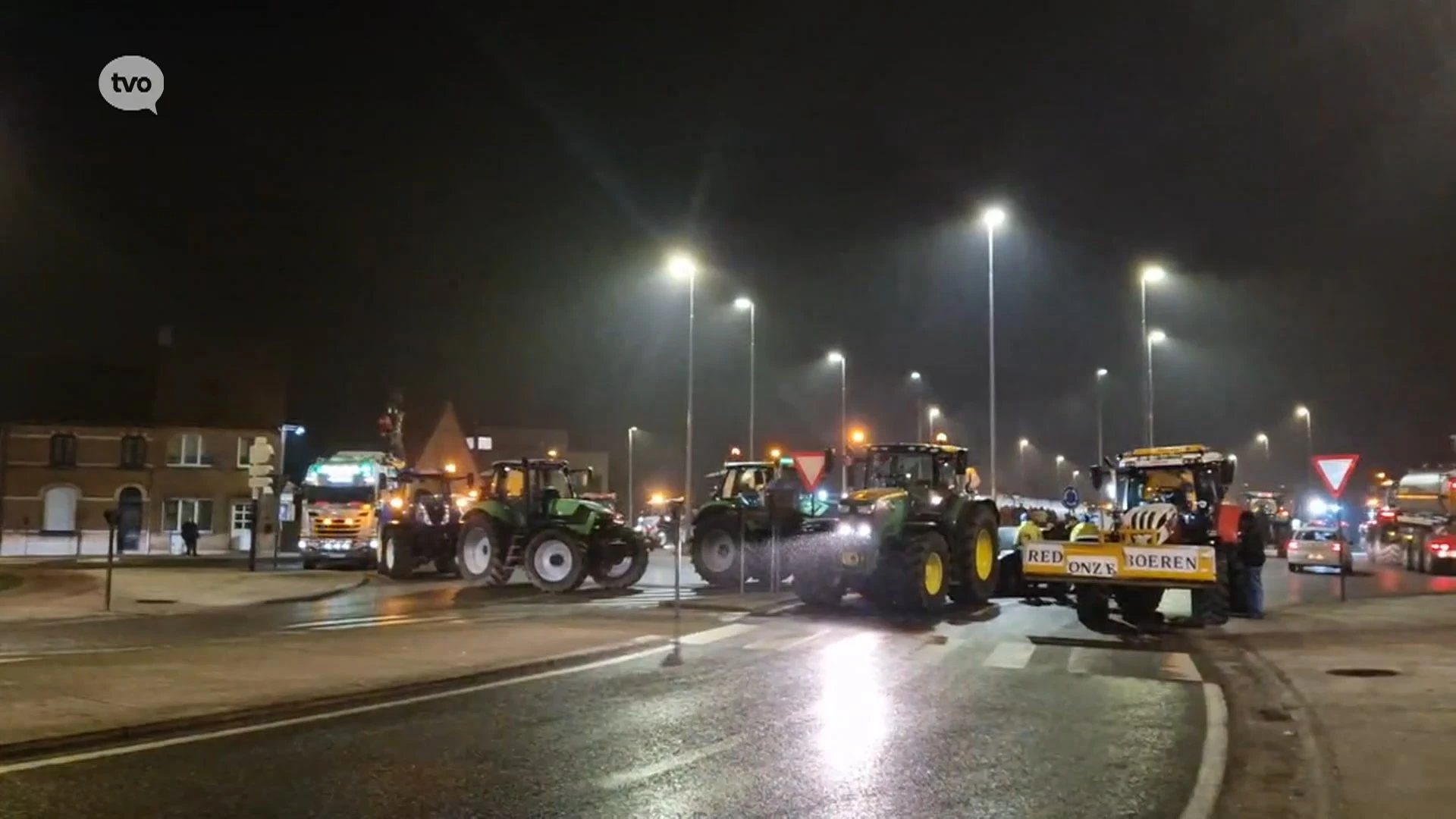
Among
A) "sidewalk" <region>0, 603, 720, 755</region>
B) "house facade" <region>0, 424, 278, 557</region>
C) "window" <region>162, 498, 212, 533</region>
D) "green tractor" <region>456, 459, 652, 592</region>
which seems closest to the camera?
"sidewalk" <region>0, 603, 720, 755</region>

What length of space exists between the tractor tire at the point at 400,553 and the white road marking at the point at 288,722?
16696 mm

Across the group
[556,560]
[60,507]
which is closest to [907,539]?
[556,560]

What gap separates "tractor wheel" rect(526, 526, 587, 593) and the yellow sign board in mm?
9881

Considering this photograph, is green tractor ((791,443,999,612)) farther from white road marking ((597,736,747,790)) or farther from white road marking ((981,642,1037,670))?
white road marking ((597,736,747,790))

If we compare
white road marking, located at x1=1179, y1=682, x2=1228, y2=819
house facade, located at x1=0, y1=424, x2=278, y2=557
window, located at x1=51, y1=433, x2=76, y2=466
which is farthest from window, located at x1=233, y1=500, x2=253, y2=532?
white road marking, located at x1=1179, y1=682, x2=1228, y2=819

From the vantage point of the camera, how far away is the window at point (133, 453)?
57.4 meters

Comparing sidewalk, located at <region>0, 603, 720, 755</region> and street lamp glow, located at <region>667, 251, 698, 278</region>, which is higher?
street lamp glow, located at <region>667, 251, 698, 278</region>

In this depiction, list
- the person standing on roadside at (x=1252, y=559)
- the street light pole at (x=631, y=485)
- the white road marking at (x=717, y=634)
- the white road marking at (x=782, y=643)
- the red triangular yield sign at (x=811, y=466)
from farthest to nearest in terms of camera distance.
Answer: the street light pole at (x=631, y=485) → the red triangular yield sign at (x=811, y=466) → the person standing on roadside at (x=1252, y=559) → the white road marking at (x=717, y=634) → the white road marking at (x=782, y=643)

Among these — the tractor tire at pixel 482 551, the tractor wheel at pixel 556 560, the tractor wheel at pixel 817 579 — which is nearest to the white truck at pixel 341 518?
the tractor tire at pixel 482 551

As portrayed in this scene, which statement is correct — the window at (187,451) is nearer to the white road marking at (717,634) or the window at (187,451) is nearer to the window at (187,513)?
the window at (187,513)

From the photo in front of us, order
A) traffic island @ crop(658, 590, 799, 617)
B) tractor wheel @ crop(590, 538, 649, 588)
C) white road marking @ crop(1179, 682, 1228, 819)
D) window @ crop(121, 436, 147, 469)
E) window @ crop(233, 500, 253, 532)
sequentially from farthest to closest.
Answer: window @ crop(233, 500, 253, 532), window @ crop(121, 436, 147, 469), tractor wheel @ crop(590, 538, 649, 588), traffic island @ crop(658, 590, 799, 617), white road marking @ crop(1179, 682, 1228, 819)

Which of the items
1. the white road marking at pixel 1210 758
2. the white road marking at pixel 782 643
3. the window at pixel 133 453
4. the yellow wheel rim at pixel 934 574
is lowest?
the white road marking at pixel 1210 758

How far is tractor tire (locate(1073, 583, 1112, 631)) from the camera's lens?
63.3ft

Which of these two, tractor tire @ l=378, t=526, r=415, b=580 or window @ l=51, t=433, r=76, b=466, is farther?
window @ l=51, t=433, r=76, b=466
